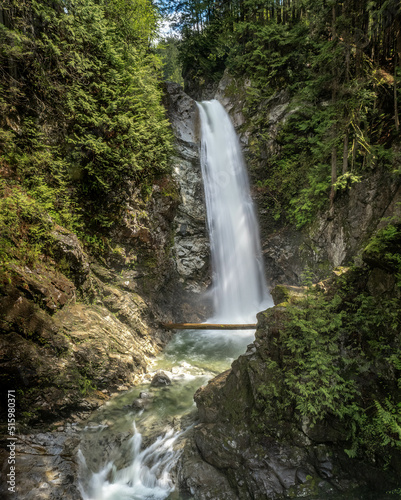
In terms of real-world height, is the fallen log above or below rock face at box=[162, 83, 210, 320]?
below

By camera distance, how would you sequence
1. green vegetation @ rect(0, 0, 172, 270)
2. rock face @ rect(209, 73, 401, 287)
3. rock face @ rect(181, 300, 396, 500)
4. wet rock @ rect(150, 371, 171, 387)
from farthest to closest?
A: rock face @ rect(209, 73, 401, 287) → wet rock @ rect(150, 371, 171, 387) → green vegetation @ rect(0, 0, 172, 270) → rock face @ rect(181, 300, 396, 500)

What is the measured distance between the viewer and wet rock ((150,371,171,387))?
6512mm

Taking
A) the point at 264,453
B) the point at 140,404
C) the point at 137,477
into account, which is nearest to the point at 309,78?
the point at 264,453

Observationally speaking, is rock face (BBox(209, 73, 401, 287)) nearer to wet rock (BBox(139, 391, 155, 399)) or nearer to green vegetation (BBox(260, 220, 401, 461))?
green vegetation (BBox(260, 220, 401, 461))

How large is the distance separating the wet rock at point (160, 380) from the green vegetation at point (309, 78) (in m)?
7.39

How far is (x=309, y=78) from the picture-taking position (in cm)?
1126

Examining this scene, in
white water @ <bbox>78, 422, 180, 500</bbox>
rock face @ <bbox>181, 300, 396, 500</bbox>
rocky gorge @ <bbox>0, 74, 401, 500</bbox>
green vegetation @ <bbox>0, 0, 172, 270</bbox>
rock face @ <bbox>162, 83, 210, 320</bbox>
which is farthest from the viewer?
rock face @ <bbox>162, 83, 210, 320</bbox>

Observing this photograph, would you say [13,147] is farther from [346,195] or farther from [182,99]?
[182,99]

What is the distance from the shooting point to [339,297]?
188 inches

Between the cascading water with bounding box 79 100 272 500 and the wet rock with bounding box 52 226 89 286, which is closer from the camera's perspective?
the cascading water with bounding box 79 100 272 500

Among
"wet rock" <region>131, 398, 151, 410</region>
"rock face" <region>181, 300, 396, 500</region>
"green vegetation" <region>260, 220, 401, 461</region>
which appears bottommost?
"wet rock" <region>131, 398, 151, 410</region>

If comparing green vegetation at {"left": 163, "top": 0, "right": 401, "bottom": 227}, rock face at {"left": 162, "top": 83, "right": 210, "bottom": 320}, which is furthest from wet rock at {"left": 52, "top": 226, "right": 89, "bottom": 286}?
green vegetation at {"left": 163, "top": 0, "right": 401, "bottom": 227}

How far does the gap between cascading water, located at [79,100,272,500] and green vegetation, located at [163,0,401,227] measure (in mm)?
1545

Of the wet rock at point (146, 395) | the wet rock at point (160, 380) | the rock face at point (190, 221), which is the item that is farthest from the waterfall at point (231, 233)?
the wet rock at point (146, 395)
